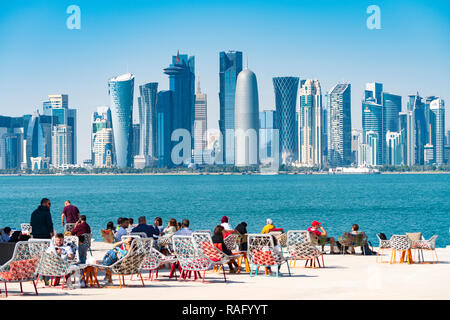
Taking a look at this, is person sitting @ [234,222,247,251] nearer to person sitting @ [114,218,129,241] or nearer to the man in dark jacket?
person sitting @ [114,218,129,241]

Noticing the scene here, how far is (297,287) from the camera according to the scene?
11.6 metres

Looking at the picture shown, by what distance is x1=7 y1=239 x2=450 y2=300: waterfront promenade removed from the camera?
34.8 ft

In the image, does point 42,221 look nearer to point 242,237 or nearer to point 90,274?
point 90,274

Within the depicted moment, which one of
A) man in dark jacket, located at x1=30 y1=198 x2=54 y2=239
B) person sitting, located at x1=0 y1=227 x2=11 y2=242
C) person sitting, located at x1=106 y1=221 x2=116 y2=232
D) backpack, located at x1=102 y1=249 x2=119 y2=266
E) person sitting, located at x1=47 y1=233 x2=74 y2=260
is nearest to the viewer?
person sitting, located at x1=47 y1=233 x2=74 y2=260

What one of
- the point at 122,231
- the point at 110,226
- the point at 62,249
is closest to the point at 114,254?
the point at 62,249

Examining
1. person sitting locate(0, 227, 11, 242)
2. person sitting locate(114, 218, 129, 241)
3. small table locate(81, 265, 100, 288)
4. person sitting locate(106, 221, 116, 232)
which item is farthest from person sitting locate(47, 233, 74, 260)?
person sitting locate(106, 221, 116, 232)

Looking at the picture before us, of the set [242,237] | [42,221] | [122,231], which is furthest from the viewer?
[122,231]

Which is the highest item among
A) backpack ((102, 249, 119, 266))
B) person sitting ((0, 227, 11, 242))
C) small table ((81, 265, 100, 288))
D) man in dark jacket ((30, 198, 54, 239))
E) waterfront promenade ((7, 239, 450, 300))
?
man in dark jacket ((30, 198, 54, 239))

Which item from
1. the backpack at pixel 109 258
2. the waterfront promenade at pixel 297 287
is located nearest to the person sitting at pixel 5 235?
the waterfront promenade at pixel 297 287

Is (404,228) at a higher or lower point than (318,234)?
lower
